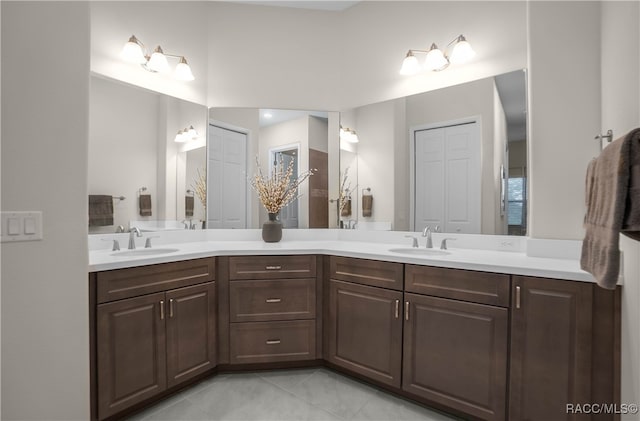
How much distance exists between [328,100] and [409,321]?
2013mm

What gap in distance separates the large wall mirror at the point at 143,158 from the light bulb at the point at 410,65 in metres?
1.70

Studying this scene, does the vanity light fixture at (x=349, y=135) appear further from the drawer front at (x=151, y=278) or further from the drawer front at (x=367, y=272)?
the drawer front at (x=151, y=278)

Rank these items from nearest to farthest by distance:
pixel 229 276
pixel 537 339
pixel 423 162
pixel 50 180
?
pixel 50 180
pixel 537 339
pixel 229 276
pixel 423 162

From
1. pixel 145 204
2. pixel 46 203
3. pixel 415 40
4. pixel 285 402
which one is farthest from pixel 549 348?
pixel 145 204

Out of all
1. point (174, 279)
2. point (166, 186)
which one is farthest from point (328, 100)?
point (174, 279)

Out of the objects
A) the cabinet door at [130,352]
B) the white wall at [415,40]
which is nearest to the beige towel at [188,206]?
the cabinet door at [130,352]

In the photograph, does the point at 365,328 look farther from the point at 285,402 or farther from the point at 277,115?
the point at 277,115

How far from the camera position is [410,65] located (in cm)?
241

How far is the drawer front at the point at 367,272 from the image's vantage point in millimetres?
1867

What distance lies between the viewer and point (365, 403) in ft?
6.09

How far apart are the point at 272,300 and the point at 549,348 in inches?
61.1

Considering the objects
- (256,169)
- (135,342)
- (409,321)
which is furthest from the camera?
(256,169)

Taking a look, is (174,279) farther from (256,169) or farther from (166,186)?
(256,169)

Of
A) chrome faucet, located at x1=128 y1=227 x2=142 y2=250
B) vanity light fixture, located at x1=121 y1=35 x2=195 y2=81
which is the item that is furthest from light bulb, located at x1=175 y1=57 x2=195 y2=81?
chrome faucet, located at x1=128 y1=227 x2=142 y2=250
